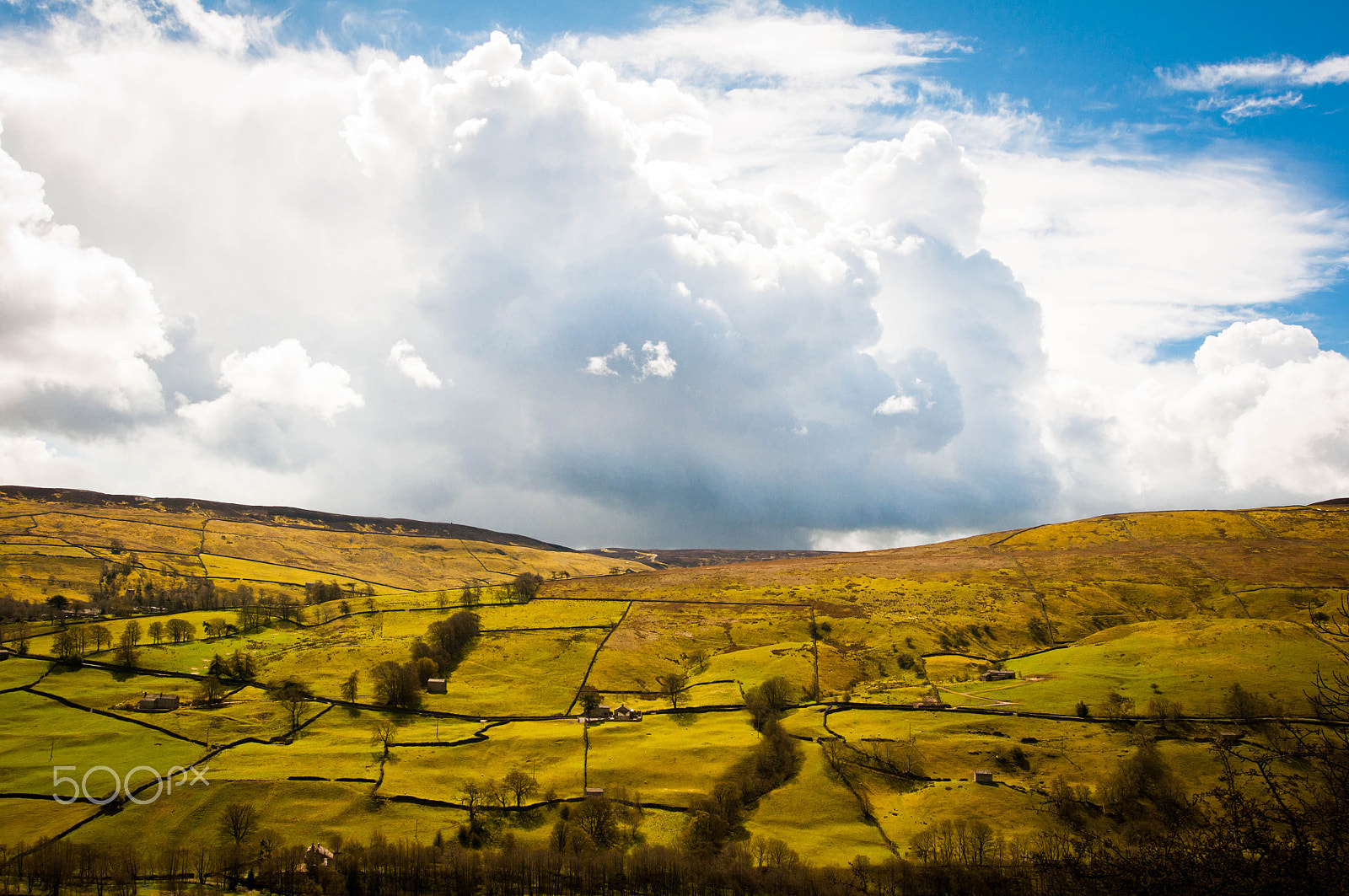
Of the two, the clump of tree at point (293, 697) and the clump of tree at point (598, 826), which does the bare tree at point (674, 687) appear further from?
the clump of tree at point (293, 697)

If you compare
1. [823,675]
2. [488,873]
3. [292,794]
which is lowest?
[488,873]

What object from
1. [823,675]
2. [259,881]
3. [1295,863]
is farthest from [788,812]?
[1295,863]

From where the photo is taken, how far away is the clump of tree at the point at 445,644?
176 metres

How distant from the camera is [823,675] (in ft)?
550

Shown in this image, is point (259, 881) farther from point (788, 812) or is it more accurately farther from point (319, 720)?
point (788, 812)

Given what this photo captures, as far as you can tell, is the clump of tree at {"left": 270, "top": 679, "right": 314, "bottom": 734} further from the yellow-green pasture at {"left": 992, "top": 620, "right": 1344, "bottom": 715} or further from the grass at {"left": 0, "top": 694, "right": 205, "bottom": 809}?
the yellow-green pasture at {"left": 992, "top": 620, "right": 1344, "bottom": 715}

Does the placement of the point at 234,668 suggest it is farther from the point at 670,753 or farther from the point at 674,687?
the point at 670,753

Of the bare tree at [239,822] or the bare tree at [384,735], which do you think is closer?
the bare tree at [239,822]

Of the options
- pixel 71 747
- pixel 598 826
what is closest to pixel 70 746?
pixel 71 747

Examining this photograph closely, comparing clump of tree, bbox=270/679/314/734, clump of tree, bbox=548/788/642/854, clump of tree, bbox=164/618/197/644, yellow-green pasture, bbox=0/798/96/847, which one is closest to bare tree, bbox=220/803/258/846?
yellow-green pasture, bbox=0/798/96/847

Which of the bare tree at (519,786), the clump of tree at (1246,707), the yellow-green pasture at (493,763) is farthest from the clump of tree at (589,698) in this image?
the clump of tree at (1246,707)

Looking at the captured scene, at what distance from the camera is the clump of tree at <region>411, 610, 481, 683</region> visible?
17638 cm

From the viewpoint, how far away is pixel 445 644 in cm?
18662

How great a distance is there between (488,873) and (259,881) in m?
28.3
